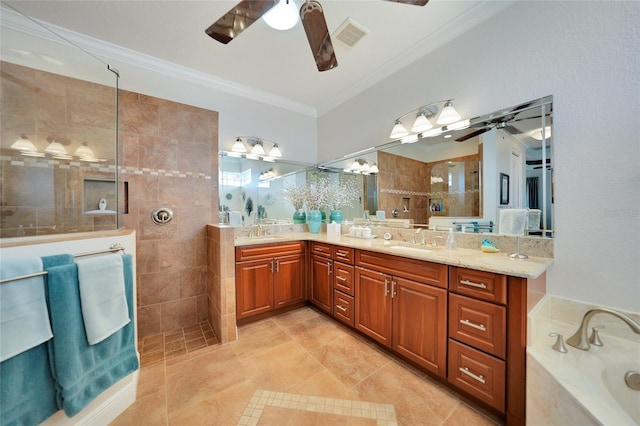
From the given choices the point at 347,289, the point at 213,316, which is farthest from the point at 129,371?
the point at 347,289

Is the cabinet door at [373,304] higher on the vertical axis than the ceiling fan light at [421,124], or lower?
lower

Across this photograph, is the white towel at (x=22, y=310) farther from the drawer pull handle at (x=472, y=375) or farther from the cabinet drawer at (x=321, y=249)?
the drawer pull handle at (x=472, y=375)

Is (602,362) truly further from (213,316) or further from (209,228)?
(209,228)

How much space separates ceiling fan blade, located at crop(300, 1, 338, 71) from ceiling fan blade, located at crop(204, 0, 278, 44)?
0.61 feet

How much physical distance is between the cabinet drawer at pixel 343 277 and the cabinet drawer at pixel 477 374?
3.07 feet

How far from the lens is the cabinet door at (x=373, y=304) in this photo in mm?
1832

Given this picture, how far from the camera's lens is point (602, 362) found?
108 centimetres

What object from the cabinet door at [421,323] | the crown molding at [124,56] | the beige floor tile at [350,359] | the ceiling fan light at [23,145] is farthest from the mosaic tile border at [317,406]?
the crown molding at [124,56]

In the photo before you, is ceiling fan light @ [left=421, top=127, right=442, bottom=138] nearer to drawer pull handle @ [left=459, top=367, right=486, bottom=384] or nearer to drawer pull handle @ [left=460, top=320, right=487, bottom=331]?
drawer pull handle @ [left=460, top=320, right=487, bottom=331]

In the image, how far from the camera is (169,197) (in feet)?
7.70

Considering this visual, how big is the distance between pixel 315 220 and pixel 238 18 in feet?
7.37

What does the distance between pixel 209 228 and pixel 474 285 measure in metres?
2.49

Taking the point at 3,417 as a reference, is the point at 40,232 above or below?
above

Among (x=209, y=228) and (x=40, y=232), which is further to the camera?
(x=209, y=228)
